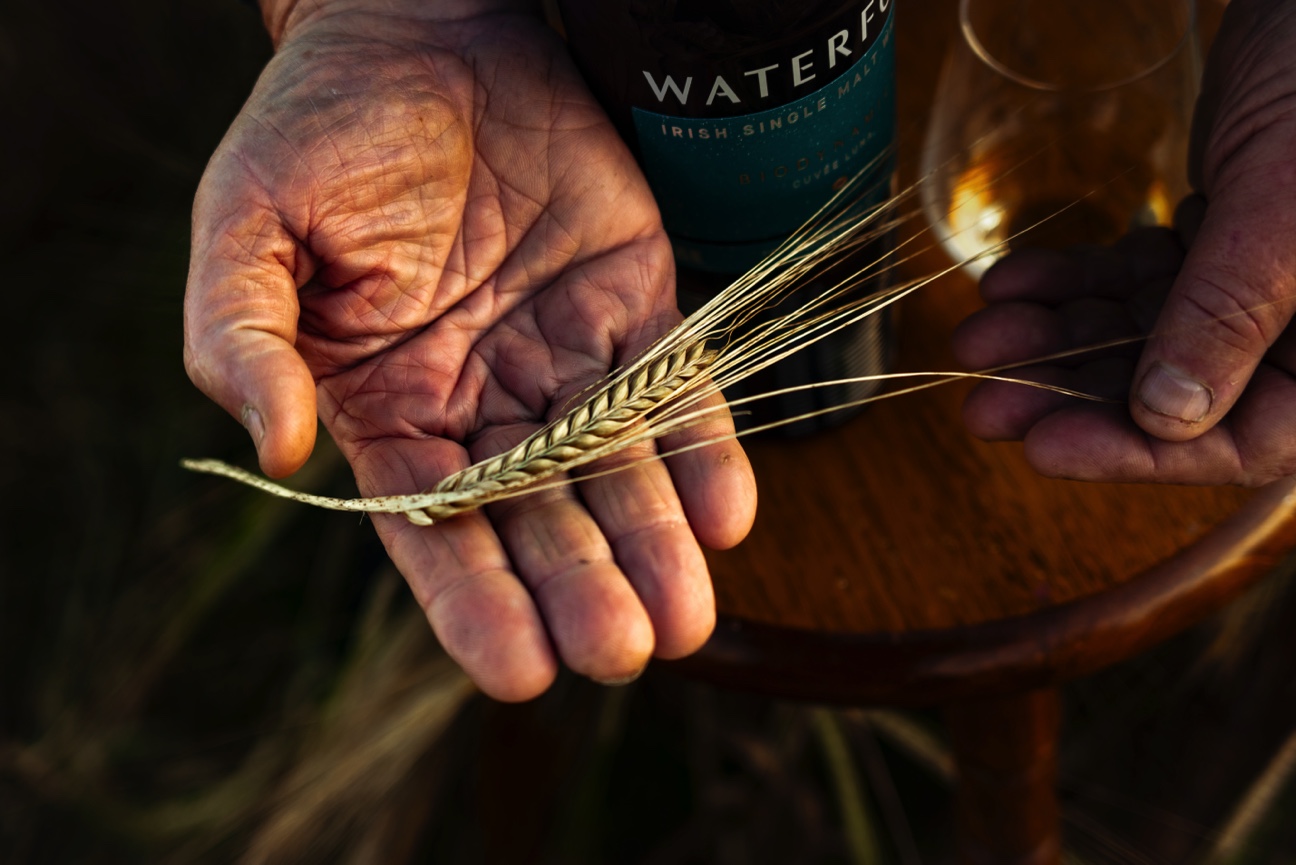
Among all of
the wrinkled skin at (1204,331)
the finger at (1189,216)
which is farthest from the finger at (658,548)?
the finger at (1189,216)

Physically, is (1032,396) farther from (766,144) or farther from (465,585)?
(465,585)

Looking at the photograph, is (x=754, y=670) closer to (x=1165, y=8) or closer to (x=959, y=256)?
(x=959, y=256)

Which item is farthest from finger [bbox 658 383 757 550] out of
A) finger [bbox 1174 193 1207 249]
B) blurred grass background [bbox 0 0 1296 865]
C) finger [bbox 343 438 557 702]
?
blurred grass background [bbox 0 0 1296 865]

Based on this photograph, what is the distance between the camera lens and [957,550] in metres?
0.93

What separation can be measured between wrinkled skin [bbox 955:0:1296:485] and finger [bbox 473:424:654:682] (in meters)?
0.37

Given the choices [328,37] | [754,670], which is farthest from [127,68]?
[754,670]

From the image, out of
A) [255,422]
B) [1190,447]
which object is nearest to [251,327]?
[255,422]

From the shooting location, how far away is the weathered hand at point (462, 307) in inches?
27.6

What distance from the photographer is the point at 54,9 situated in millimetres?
1656

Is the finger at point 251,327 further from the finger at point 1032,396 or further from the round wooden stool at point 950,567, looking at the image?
the finger at point 1032,396

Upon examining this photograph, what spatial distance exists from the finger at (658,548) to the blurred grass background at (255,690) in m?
0.66

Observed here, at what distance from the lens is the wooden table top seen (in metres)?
0.89

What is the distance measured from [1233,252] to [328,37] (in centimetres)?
75

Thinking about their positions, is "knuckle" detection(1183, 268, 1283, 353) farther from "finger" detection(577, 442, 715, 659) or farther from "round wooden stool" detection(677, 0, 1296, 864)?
"finger" detection(577, 442, 715, 659)
